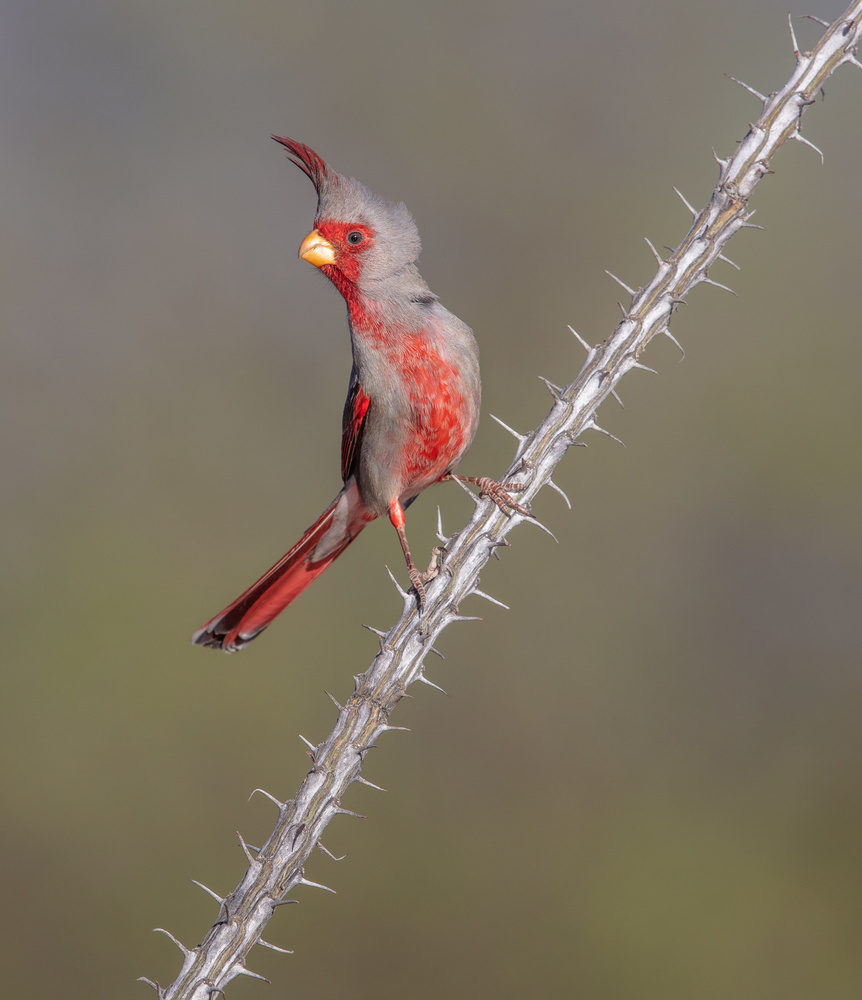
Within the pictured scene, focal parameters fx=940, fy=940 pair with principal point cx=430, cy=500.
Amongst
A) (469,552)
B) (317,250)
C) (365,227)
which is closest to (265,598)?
(469,552)

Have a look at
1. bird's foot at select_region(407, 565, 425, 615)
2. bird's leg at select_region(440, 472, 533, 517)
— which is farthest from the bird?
bird's leg at select_region(440, 472, 533, 517)

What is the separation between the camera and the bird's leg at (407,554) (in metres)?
2.37

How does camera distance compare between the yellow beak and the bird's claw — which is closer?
the bird's claw

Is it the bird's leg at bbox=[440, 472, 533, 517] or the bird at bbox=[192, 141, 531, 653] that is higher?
the bird at bbox=[192, 141, 531, 653]

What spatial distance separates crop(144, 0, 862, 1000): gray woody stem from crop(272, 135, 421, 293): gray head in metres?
0.97

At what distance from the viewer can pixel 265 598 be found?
3121mm

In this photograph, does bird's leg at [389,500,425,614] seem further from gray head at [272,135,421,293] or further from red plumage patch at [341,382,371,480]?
gray head at [272,135,421,293]

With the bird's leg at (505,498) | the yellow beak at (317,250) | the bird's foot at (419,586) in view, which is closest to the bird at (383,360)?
the yellow beak at (317,250)

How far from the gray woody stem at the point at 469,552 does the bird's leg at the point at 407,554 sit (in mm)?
30

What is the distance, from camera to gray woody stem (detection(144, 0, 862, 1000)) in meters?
1.99

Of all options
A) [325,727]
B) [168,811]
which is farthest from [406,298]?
[168,811]

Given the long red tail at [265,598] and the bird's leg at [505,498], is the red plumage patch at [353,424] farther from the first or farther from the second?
the bird's leg at [505,498]

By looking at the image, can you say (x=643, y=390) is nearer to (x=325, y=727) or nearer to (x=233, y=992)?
(x=325, y=727)

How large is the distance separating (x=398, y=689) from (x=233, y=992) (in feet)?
11.4
